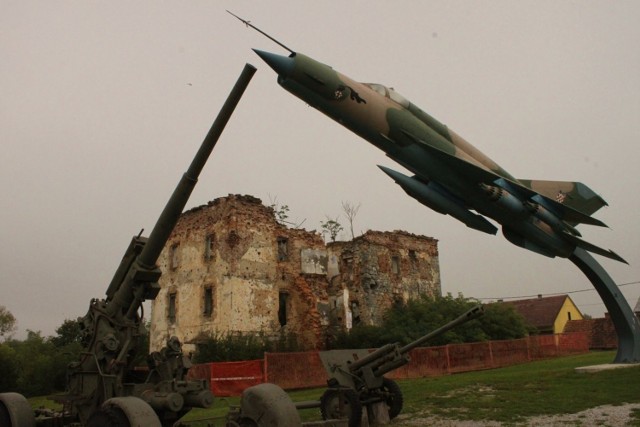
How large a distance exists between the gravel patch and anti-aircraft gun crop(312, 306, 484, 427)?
0.58 meters

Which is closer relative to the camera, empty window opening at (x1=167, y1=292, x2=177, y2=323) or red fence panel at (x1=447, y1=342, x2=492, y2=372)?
red fence panel at (x1=447, y1=342, x2=492, y2=372)

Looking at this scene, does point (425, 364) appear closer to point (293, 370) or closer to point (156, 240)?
point (293, 370)

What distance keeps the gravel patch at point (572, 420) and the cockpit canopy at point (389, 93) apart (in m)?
7.05

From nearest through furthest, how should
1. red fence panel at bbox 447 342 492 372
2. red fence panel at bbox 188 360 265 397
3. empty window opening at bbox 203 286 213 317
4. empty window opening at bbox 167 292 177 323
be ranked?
red fence panel at bbox 188 360 265 397 < red fence panel at bbox 447 342 492 372 < empty window opening at bbox 203 286 213 317 < empty window opening at bbox 167 292 177 323

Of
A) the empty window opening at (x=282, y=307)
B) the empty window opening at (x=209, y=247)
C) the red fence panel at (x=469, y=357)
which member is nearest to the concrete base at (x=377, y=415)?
the red fence panel at (x=469, y=357)

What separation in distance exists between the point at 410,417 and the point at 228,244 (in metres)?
16.9

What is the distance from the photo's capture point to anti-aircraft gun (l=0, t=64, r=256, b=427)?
7.81m

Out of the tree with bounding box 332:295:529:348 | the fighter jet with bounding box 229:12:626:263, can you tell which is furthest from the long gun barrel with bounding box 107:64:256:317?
the tree with bounding box 332:295:529:348

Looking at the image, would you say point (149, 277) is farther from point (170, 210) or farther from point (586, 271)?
point (586, 271)

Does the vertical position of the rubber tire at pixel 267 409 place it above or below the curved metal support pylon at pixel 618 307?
below

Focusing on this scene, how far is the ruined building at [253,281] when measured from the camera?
2672 cm

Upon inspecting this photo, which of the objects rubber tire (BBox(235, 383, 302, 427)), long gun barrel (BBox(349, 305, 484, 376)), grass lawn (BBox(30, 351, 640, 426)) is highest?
long gun barrel (BBox(349, 305, 484, 376))

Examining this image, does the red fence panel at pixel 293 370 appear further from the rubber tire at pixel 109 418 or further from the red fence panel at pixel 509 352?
the rubber tire at pixel 109 418

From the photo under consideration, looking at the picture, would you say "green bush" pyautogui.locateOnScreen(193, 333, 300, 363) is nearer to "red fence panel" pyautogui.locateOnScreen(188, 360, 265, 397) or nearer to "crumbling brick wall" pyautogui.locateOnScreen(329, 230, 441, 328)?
"red fence panel" pyautogui.locateOnScreen(188, 360, 265, 397)
